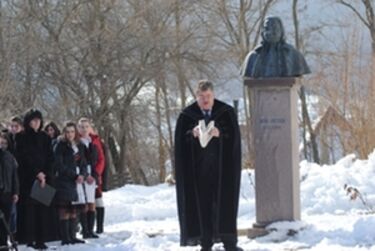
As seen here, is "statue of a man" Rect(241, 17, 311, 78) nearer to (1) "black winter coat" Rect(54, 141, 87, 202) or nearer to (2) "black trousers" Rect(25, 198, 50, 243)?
(1) "black winter coat" Rect(54, 141, 87, 202)

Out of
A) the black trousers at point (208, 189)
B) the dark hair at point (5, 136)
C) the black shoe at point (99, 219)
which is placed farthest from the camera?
the black shoe at point (99, 219)

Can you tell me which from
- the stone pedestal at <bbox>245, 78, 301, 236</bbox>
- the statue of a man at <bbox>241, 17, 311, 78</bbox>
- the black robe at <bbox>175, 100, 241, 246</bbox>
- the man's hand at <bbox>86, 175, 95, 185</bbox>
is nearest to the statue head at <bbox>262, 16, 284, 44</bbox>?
the statue of a man at <bbox>241, 17, 311, 78</bbox>

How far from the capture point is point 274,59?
1109 centimetres

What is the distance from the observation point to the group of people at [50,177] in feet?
37.2

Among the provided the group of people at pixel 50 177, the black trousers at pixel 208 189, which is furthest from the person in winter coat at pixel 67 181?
the black trousers at pixel 208 189

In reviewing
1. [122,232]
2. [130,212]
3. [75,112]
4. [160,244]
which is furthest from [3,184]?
[75,112]

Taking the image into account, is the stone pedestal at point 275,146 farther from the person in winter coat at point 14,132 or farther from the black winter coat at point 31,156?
the person in winter coat at point 14,132

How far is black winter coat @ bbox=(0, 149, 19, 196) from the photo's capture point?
10.3 metres

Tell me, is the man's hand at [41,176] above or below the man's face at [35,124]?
below

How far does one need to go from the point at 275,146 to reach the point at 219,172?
1848 mm

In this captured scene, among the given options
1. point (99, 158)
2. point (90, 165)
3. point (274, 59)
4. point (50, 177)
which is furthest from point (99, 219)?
point (274, 59)

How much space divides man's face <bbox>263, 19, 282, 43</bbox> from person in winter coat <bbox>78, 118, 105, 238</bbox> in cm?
303

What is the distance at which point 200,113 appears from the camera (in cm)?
945

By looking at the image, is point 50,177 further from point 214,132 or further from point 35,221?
point 214,132
